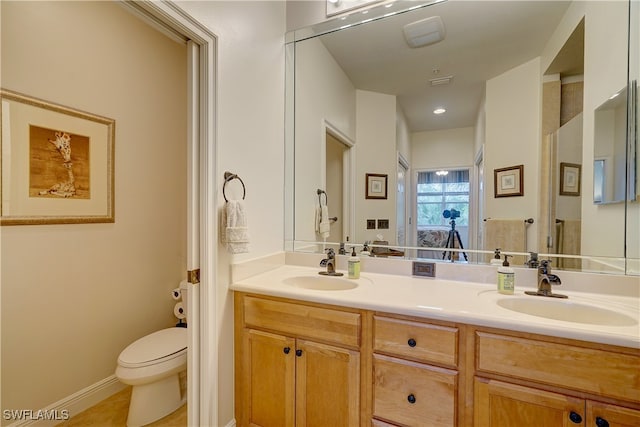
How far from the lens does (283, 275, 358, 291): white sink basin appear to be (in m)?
1.55

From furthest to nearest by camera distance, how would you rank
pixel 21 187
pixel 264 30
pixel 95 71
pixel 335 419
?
pixel 95 71 < pixel 264 30 < pixel 21 187 < pixel 335 419

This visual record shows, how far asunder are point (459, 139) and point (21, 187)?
2.46m

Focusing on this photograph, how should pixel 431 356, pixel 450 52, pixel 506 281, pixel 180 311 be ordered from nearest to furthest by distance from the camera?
1. pixel 431 356
2. pixel 506 281
3. pixel 450 52
4. pixel 180 311

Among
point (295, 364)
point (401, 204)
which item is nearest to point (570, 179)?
point (401, 204)

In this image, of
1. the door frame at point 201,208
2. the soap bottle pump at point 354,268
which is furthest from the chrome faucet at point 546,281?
the door frame at point 201,208

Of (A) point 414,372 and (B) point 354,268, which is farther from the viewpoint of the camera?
(B) point 354,268

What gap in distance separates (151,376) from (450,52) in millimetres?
2485

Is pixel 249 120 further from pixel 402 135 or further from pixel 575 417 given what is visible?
pixel 575 417

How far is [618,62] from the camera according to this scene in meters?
1.22

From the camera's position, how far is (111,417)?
169cm

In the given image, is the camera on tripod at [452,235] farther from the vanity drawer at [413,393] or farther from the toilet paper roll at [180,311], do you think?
Answer: the toilet paper roll at [180,311]

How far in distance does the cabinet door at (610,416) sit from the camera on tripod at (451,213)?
94 cm

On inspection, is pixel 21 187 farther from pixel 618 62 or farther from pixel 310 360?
pixel 618 62

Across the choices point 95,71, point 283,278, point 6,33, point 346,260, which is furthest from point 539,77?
point 6,33
